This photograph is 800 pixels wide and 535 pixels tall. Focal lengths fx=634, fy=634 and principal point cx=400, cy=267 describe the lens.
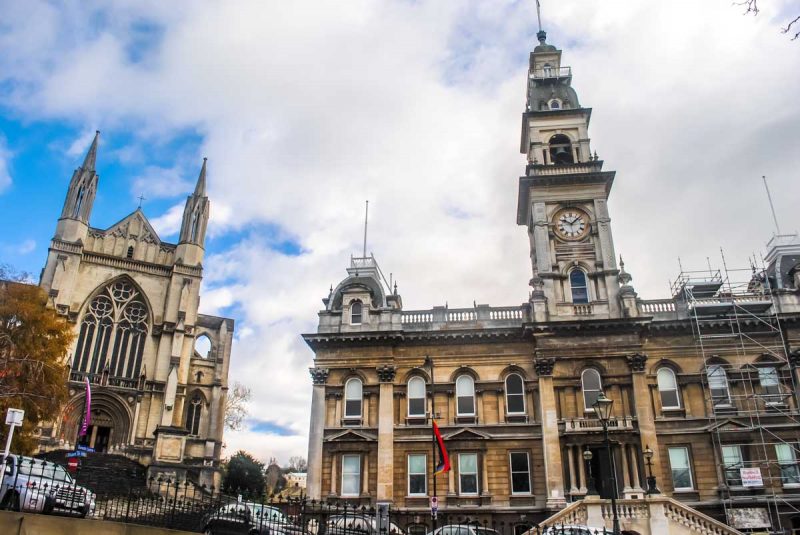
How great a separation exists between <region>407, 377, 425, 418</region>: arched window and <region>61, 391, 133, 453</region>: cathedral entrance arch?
23.3 m

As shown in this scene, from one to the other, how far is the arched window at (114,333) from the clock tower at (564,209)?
30.6 m

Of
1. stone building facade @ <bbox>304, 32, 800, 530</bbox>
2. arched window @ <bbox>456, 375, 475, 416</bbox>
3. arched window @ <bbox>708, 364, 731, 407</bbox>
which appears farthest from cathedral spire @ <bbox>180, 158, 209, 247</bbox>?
arched window @ <bbox>708, 364, 731, 407</bbox>

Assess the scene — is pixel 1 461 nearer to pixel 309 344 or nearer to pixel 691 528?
pixel 309 344

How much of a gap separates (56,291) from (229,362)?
15.3 metres

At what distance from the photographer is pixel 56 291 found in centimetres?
Answer: 4691

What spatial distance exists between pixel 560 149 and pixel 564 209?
15.8ft

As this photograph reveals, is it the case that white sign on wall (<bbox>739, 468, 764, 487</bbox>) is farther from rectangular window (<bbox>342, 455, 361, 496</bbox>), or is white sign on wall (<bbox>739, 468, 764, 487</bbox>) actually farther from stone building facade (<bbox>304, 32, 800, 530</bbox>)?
rectangular window (<bbox>342, 455, 361, 496</bbox>)

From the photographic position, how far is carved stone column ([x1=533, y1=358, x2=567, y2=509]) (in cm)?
3103

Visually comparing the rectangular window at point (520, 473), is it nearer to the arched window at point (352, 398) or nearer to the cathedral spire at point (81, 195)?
the arched window at point (352, 398)

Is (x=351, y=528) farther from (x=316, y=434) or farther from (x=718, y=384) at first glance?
(x=718, y=384)

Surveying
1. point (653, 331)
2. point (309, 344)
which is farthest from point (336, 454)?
point (653, 331)

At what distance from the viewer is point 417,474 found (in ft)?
110

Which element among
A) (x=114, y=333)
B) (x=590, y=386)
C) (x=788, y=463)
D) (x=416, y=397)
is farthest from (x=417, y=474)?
(x=114, y=333)

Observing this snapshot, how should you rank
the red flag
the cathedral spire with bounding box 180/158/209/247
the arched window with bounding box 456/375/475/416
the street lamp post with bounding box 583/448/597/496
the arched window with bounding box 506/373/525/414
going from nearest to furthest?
the street lamp post with bounding box 583/448/597/496, the red flag, the arched window with bounding box 506/373/525/414, the arched window with bounding box 456/375/475/416, the cathedral spire with bounding box 180/158/209/247
